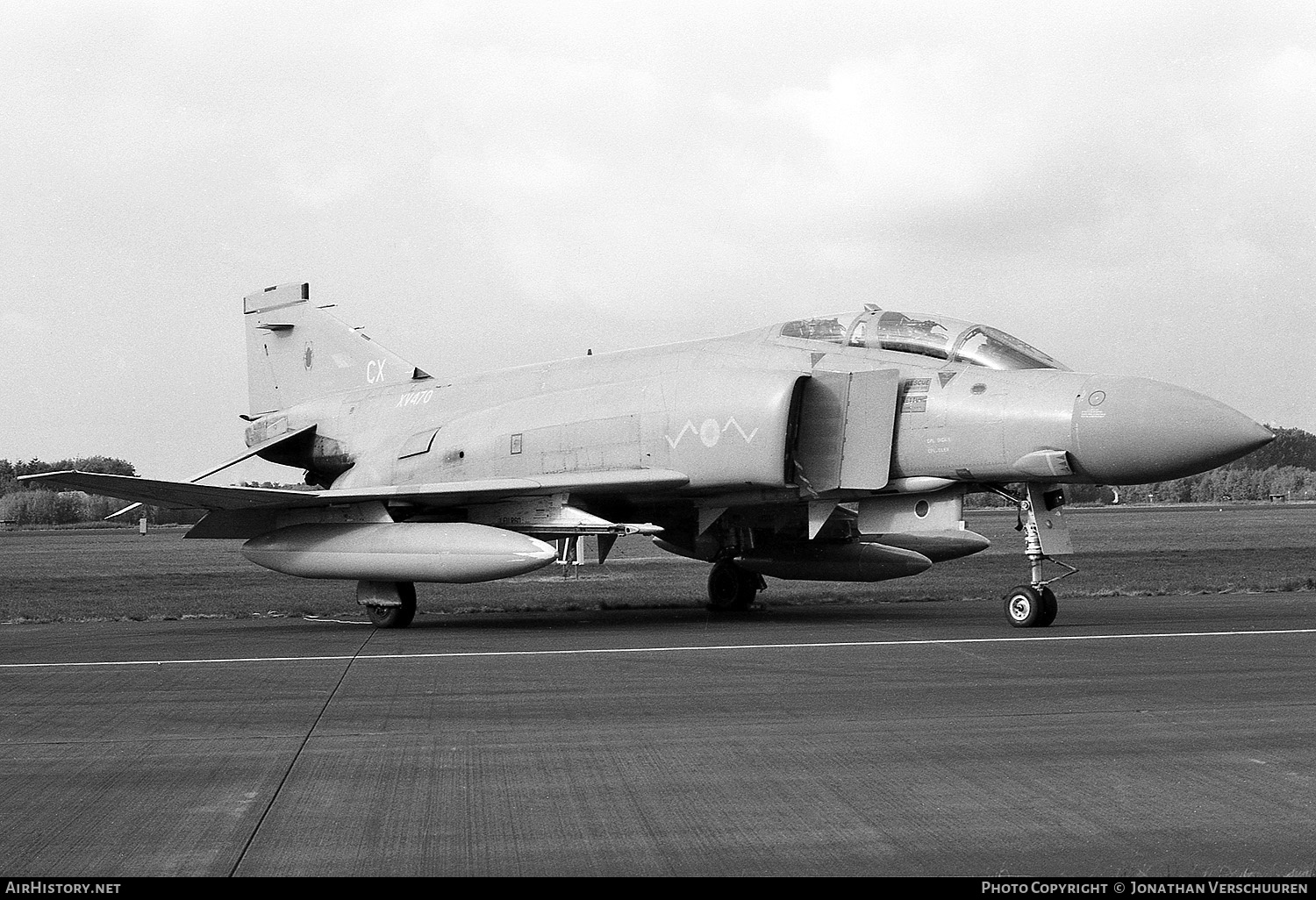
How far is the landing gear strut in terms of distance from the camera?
12.0 m

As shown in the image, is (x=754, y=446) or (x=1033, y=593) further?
(x=754, y=446)

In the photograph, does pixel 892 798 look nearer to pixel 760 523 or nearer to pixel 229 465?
pixel 760 523

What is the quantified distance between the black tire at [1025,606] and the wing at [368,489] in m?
3.58

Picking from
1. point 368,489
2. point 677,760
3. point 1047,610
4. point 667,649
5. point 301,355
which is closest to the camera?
point 677,760

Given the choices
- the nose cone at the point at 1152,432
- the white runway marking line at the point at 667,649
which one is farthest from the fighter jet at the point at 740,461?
the white runway marking line at the point at 667,649

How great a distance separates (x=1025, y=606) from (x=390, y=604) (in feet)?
22.8

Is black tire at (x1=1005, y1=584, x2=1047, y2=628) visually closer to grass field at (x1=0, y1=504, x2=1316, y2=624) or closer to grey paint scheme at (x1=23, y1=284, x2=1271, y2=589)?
grey paint scheme at (x1=23, y1=284, x2=1271, y2=589)

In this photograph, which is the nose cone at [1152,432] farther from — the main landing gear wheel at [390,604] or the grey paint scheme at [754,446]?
the main landing gear wheel at [390,604]

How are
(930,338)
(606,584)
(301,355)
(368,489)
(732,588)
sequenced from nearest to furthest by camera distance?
(930,338)
(368,489)
(732,588)
(301,355)
(606,584)

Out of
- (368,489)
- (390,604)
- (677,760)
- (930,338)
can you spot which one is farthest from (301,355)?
(677,760)

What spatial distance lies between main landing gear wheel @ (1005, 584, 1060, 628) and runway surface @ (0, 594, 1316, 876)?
1024mm

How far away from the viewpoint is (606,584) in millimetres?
23453

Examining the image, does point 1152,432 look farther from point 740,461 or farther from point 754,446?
point 740,461

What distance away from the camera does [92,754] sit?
20.7ft
